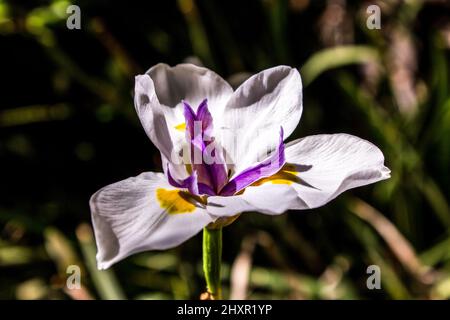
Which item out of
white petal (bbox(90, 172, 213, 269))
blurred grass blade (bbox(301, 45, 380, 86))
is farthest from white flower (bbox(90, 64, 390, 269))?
blurred grass blade (bbox(301, 45, 380, 86))

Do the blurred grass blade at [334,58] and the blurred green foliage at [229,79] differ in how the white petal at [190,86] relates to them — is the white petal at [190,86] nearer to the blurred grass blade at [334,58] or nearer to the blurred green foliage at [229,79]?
the blurred green foliage at [229,79]

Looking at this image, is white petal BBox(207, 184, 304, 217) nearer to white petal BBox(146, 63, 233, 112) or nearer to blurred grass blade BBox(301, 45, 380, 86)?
white petal BBox(146, 63, 233, 112)

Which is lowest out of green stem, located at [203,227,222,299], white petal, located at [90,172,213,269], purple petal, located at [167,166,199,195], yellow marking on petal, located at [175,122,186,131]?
green stem, located at [203,227,222,299]

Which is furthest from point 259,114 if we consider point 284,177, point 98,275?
point 98,275

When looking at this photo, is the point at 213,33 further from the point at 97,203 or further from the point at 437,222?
the point at 97,203

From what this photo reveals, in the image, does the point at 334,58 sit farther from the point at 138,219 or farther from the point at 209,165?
the point at 138,219

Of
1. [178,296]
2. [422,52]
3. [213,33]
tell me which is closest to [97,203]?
[178,296]
